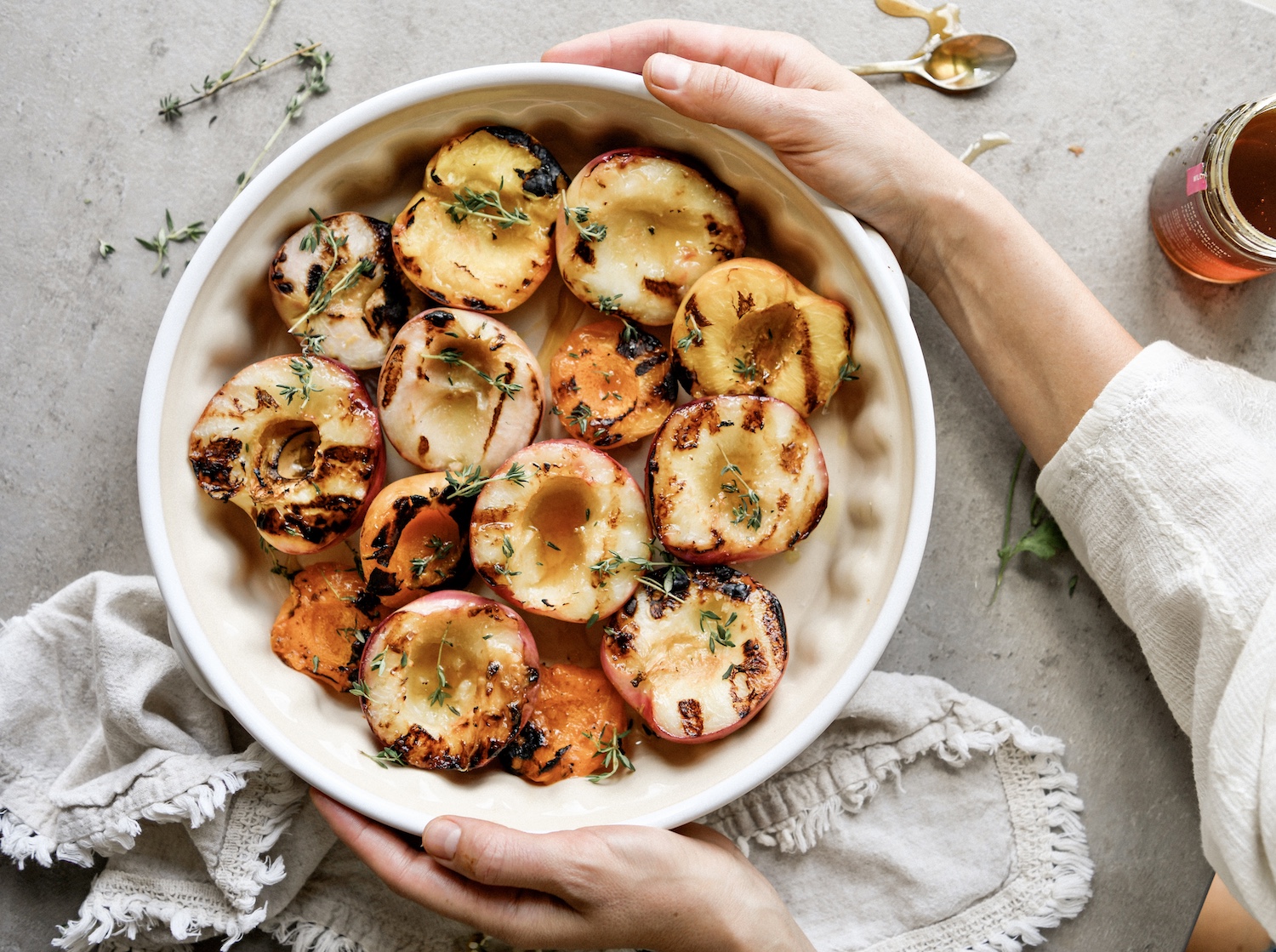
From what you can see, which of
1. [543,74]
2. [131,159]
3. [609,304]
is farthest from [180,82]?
[609,304]

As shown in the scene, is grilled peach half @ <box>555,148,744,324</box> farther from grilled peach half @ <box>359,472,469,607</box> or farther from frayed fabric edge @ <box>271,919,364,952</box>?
frayed fabric edge @ <box>271,919,364,952</box>

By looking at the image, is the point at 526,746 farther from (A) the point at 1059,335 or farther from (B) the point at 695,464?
(A) the point at 1059,335

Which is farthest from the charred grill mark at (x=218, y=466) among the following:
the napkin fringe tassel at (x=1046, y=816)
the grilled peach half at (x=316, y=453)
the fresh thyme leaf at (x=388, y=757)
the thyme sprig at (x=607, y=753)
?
the napkin fringe tassel at (x=1046, y=816)

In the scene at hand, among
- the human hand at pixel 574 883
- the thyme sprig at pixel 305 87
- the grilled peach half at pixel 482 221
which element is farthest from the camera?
the thyme sprig at pixel 305 87

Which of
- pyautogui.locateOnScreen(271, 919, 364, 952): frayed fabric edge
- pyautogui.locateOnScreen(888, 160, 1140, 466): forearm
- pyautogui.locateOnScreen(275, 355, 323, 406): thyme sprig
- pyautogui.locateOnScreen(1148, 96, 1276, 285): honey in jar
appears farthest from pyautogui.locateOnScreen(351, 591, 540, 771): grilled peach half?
pyautogui.locateOnScreen(1148, 96, 1276, 285): honey in jar

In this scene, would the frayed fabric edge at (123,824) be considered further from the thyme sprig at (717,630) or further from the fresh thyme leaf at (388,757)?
the thyme sprig at (717,630)

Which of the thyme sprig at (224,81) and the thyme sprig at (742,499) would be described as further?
the thyme sprig at (224,81)
